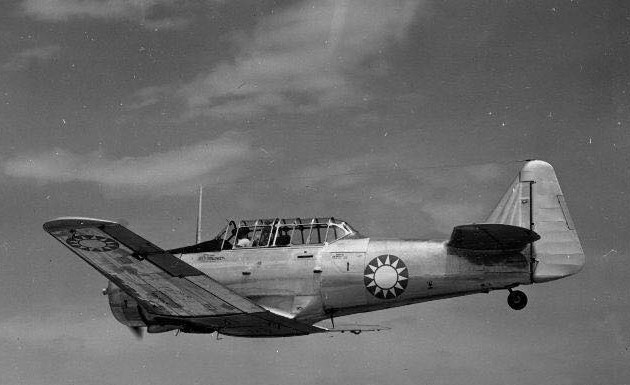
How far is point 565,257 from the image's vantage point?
1503cm

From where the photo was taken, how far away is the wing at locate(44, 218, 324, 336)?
495 inches

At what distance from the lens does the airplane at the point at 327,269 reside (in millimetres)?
14734

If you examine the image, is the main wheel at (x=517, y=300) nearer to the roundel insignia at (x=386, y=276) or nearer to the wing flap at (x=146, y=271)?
the roundel insignia at (x=386, y=276)

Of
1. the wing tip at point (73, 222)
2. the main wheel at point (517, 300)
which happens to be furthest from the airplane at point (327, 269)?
the wing tip at point (73, 222)

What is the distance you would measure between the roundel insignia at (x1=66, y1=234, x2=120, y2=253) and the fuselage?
146 inches

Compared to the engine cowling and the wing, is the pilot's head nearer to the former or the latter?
the wing

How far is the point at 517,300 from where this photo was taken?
1497 cm

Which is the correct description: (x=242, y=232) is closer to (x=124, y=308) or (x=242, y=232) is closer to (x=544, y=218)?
(x=124, y=308)

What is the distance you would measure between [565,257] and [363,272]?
358cm

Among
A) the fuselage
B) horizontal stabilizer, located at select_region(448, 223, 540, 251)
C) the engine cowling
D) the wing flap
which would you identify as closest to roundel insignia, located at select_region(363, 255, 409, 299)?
the fuselage

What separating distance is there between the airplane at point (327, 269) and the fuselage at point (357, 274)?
2 centimetres

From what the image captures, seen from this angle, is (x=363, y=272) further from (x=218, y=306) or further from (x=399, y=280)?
(x=218, y=306)

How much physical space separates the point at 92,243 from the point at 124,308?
4.47 metres

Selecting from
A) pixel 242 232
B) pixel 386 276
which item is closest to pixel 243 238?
pixel 242 232
